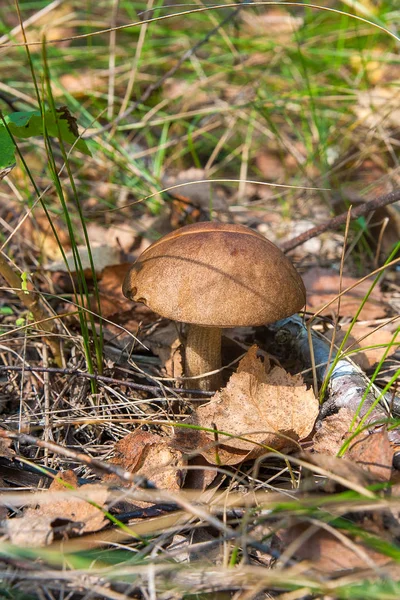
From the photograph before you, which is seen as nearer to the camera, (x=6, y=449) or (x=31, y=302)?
(x=6, y=449)

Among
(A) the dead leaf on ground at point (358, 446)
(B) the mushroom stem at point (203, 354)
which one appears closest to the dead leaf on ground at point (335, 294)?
(B) the mushroom stem at point (203, 354)

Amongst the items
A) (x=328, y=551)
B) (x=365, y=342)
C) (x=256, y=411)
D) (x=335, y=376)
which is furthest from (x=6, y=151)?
(x=365, y=342)

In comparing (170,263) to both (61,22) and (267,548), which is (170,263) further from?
(61,22)

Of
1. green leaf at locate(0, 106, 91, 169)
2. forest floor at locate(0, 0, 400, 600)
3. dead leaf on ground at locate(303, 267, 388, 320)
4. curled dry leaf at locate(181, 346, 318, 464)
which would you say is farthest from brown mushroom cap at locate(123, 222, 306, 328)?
dead leaf on ground at locate(303, 267, 388, 320)

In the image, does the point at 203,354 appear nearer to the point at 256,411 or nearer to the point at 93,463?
the point at 256,411

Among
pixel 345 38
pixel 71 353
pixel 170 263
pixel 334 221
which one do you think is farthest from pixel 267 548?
pixel 345 38
